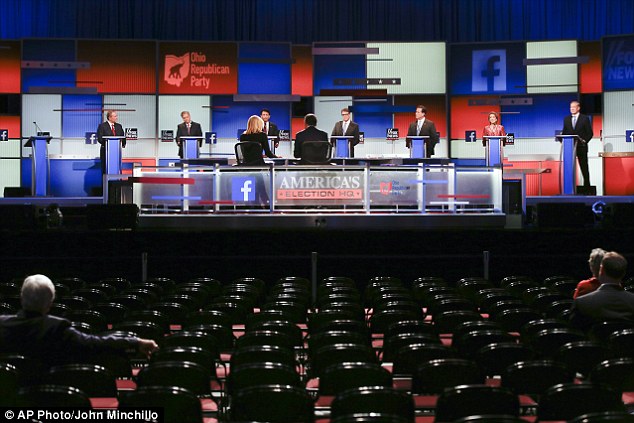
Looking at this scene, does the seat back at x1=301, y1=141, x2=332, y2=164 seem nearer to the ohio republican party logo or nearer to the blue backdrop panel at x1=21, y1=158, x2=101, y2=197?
the blue backdrop panel at x1=21, y1=158, x2=101, y2=197

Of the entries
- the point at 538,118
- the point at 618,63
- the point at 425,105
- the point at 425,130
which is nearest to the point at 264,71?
the point at 425,105

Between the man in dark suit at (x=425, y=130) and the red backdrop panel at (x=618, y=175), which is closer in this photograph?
the man in dark suit at (x=425, y=130)

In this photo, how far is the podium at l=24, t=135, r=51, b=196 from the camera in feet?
50.1

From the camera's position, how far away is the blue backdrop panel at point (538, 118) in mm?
18203

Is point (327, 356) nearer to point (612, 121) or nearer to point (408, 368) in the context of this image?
point (408, 368)

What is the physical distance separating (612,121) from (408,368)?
13823 mm

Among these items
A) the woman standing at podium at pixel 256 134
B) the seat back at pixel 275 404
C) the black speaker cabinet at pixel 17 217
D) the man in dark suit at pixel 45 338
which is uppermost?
the woman standing at podium at pixel 256 134

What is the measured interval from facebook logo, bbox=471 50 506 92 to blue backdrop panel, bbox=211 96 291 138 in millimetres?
3914

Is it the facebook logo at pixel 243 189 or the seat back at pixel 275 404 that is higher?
the facebook logo at pixel 243 189

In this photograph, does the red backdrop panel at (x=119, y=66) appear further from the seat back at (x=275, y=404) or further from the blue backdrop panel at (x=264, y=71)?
the seat back at (x=275, y=404)

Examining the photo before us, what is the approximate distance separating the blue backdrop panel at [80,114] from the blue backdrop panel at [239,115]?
7.67ft

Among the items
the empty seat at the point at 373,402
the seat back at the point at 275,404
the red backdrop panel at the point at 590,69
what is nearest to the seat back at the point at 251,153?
the seat back at the point at 275,404

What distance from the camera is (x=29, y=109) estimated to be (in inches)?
702

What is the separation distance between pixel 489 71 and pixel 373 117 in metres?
2.55
